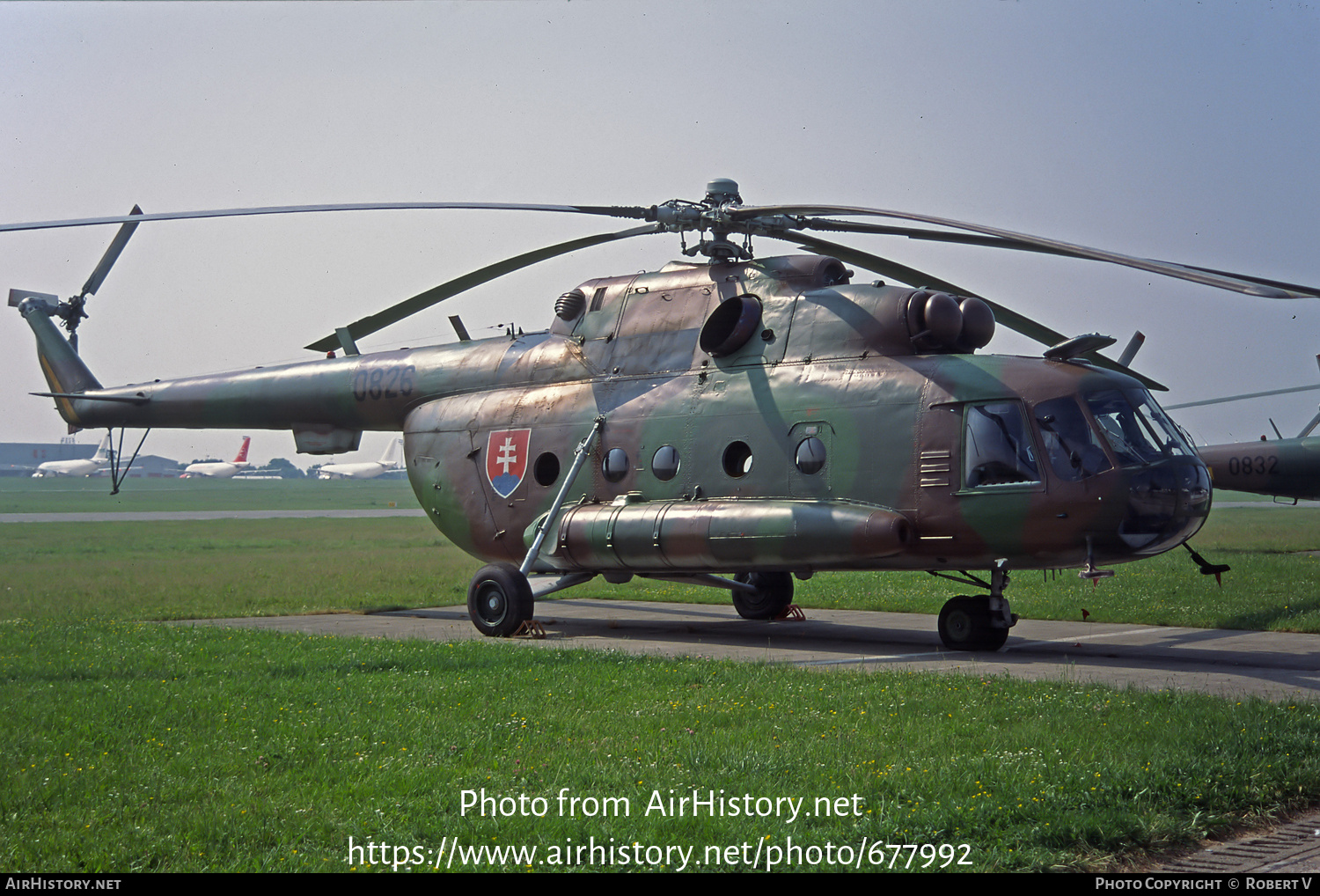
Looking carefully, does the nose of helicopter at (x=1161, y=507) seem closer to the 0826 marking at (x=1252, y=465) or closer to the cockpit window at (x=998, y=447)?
the cockpit window at (x=998, y=447)

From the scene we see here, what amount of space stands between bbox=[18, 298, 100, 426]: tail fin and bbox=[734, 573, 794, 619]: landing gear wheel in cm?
1222

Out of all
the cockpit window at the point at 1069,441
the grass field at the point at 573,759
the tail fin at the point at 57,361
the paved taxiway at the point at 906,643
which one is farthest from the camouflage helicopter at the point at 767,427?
the tail fin at the point at 57,361

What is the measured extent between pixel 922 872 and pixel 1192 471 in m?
8.44

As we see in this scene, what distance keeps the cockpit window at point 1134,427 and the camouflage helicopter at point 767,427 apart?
0.08 feet

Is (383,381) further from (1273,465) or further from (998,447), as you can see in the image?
(1273,465)

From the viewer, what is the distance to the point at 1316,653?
12.4 m

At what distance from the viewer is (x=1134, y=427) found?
12109mm

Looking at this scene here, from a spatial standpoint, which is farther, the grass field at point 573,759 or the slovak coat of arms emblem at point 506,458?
the slovak coat of arms emblem at point 506,458

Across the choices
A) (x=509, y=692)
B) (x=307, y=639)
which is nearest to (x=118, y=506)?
(x=307, y=639)

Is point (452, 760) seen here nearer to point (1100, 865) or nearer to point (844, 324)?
point (1100, 865)

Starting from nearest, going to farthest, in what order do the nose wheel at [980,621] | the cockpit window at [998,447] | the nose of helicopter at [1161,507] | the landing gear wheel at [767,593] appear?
the nose of helicopter at [1161,507], the cockpit window at [998,447], the nose wheel at [980,621], the landing gear wheel at [767,593]

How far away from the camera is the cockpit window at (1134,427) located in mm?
11914

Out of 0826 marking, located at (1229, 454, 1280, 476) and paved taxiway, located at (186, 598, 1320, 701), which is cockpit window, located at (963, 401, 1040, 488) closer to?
paved taxiway, located at (186, 598, 1320, 701)
